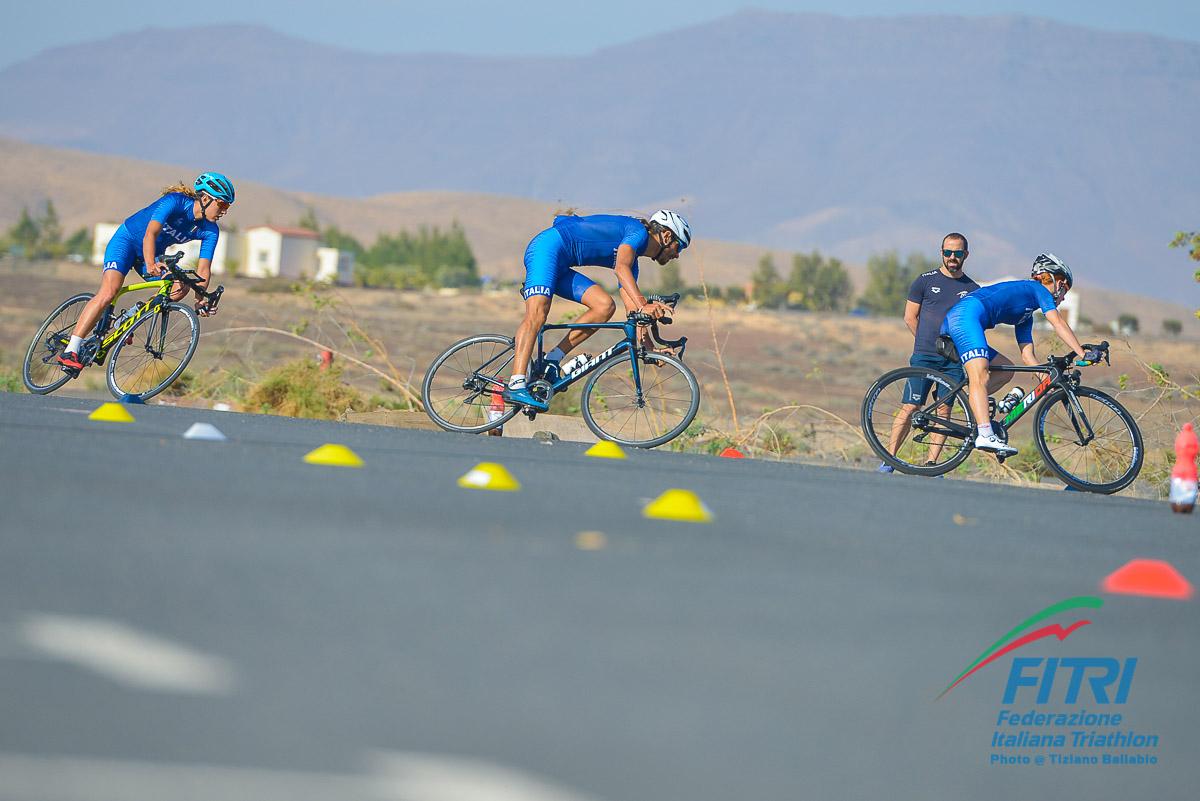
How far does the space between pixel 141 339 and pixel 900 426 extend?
594 cm

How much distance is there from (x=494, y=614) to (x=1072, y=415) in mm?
7811

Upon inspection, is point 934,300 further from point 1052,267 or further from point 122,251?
point 122,251

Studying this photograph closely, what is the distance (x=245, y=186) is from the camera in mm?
191000

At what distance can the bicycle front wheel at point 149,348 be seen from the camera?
13.2 metres

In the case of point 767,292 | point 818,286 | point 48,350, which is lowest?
point 767,292

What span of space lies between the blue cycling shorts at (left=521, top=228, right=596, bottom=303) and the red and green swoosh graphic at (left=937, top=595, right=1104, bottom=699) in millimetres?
6330

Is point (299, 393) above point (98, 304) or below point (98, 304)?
below

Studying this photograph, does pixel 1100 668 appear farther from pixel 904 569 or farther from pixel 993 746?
pixel 904 569

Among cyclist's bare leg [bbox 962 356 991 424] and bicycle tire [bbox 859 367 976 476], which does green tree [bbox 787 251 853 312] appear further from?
cyclist's bare leg [bbox 962 356 991 424]

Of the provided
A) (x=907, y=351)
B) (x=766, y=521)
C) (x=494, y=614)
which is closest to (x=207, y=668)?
(x=494, y=614)

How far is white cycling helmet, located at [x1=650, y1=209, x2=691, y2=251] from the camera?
11820mm

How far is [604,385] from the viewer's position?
12117mm

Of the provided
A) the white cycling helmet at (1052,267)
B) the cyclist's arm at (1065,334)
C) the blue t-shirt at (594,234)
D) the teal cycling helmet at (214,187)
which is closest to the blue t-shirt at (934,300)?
the white cycling helmet at (1052,267)

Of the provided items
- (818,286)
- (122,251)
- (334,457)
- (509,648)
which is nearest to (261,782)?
(509,648)
